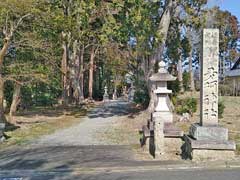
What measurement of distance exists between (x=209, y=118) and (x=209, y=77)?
3.37 ft

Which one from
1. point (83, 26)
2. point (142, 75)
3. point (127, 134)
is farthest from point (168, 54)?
point (127, 134)

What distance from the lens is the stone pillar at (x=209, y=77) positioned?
35.8ft

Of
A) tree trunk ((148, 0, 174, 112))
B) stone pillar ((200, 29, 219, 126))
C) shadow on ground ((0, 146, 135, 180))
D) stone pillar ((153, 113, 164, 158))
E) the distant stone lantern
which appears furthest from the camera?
tree trunk ((148, 0, 174, 112))

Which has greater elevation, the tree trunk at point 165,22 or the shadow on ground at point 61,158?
the tree trunk at point 165,22

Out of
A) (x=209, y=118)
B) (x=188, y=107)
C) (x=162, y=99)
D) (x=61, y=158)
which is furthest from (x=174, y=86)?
(x=61, y=158)

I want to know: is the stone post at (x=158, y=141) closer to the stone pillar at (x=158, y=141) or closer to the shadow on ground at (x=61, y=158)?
the stone pillar at (x=158, y=141)

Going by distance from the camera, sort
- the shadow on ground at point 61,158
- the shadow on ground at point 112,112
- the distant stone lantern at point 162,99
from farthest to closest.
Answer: the shadow on ground at point 112,112 < the distant stone lantern at point 162,99 < the shadow on ground at point 61,158

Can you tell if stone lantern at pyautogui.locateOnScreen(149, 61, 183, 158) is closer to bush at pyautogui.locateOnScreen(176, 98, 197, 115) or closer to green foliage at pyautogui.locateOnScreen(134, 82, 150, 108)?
bush at pyautogui.locateOnScreen(176, 98, 197, 115)

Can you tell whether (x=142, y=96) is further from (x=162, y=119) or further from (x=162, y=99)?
(x=162, y=119)

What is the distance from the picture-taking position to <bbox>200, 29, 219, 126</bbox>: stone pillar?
1092 cm

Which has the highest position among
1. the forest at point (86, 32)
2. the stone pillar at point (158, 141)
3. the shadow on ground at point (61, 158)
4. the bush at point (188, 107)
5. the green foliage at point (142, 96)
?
the forest at point (86, 32)

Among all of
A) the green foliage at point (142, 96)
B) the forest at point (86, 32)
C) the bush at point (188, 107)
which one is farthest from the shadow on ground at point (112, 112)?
the bush at point (188, 107)

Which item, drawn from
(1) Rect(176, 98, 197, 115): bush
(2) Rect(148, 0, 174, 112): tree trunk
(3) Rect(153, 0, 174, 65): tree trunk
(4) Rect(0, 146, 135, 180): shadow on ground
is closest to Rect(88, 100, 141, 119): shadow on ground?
(2) Rect(148, 0, 174, 112): tree trunk

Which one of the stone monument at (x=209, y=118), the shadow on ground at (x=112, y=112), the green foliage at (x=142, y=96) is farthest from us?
the green foliage at (x=142, y=96)
